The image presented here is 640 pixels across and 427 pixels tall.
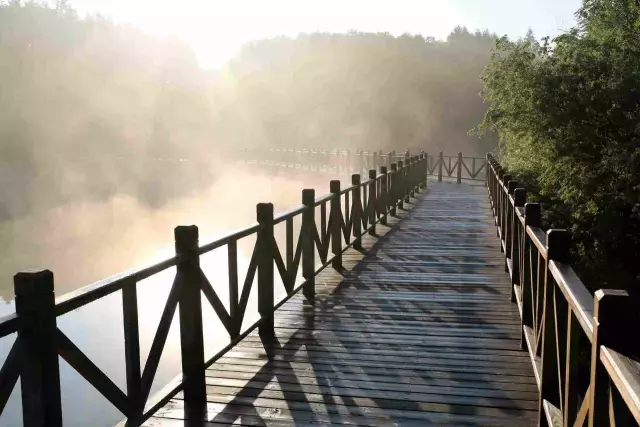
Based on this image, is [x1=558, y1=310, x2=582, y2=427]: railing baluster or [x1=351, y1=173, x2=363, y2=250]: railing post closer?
[x1=558, y1=310, x2=582, y2=427]: railing baluster

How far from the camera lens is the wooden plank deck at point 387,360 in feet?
13.5

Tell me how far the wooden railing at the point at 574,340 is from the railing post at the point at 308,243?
2.36m

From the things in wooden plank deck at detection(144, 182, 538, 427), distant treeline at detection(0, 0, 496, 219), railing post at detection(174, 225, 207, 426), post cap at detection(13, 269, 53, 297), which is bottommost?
wooden plank deck at detection(144, 182, 538, 427)

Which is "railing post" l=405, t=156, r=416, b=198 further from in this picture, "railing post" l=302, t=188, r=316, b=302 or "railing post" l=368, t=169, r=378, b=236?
"railing post" l=302, t=188, r=316, b=302

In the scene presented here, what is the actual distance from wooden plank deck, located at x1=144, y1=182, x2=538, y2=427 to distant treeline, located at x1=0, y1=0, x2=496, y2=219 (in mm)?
37253

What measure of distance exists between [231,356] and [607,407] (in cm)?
347

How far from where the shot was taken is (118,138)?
68188 mm

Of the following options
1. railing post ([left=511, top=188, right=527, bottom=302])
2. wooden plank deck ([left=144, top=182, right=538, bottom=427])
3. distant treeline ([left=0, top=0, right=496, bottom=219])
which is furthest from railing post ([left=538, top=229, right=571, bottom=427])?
distant treeline ([left=0, top=0, right=496, bottom=219])

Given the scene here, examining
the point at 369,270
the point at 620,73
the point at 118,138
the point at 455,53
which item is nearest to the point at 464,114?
the point at 455,53

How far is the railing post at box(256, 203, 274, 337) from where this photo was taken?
5.44 meters

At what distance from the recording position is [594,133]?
12398 millimetres

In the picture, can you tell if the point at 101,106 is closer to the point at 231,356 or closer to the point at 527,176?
the point at 527,176

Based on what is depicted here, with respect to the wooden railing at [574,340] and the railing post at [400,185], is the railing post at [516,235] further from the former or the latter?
the railing post at [400,185]

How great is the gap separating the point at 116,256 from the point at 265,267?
19.8m
